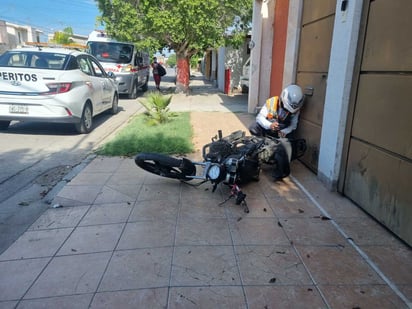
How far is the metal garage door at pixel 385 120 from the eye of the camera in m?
3.03

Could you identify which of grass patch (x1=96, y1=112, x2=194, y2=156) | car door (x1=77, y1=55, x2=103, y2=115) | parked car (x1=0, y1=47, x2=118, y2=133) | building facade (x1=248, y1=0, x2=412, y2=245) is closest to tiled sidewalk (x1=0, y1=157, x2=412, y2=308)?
building facade (x1=248, y1=0, x2=412, y2=245)

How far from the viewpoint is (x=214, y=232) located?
329 cm

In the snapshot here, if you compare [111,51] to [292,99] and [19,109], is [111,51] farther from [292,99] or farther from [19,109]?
[292,99]

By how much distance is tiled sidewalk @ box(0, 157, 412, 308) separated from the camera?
7.91 ft

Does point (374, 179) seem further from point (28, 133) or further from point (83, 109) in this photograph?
point (28, 133)

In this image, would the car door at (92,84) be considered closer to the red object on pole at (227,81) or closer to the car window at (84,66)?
the car window at (84,66)

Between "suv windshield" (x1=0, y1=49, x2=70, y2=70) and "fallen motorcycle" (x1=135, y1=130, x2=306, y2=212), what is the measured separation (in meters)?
4.01

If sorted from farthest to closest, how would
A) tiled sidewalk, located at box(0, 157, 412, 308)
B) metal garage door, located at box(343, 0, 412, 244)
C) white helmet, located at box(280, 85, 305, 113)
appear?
white helmet, located at box(280, 85, 305, 113), metal garage door, located at box(343, 0, 412, 244), tiled sidewalk, located at box(0, 157, 412, 308)

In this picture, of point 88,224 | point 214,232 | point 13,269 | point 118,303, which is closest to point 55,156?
point 88,224

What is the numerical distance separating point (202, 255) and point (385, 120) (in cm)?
221

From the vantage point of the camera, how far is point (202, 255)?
2.90 meters

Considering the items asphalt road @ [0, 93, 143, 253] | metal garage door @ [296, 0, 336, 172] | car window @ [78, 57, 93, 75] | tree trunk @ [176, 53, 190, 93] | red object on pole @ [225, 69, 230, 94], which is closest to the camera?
asphalt road @ [0, 93, 143, 253]

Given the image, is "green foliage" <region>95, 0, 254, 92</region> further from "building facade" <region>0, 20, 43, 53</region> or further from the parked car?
"building facade" <region>0, 20, 43, 53</region>

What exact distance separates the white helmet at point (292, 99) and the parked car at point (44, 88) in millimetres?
4413
